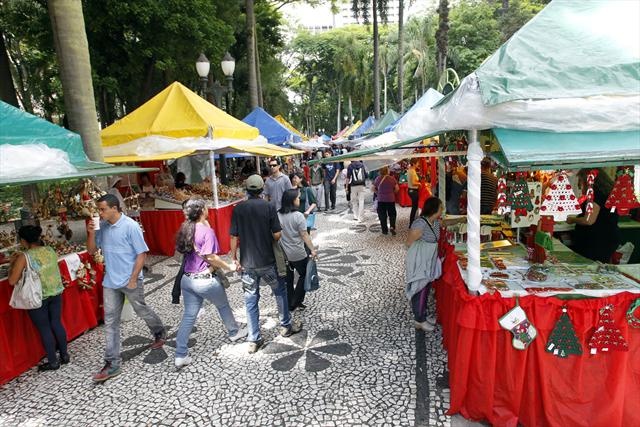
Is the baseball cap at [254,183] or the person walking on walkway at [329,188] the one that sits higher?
the baseball cap at [254,183]

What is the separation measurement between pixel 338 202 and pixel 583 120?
13655 millimetres

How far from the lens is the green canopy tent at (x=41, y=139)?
4387mm

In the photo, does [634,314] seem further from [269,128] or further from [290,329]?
[269,128]

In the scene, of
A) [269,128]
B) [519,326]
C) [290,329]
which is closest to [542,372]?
[519,326]

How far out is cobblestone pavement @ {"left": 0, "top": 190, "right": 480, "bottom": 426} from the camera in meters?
3.66

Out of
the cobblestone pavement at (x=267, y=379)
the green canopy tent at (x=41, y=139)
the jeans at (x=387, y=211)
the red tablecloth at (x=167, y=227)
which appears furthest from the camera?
the jeans at (x=387, y=211)

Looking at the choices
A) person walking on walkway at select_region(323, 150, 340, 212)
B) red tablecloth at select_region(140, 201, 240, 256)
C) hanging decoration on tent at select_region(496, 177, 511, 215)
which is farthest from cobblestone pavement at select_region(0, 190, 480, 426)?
person walking on walkway at select_region(323, 150, 340, 212)

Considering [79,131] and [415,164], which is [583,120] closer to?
[79,131]

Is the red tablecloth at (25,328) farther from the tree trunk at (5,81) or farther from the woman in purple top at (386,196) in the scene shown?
the tree trunk at (5,81)

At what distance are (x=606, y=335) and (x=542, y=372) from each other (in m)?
0.53

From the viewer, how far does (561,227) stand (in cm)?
582

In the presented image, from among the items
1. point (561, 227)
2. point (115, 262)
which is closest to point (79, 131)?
point (115, 262)

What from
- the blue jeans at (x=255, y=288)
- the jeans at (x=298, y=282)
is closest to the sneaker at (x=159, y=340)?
the blue jeans at (x=255, y=288)

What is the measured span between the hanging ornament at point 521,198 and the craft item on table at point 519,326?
3.36 ft
